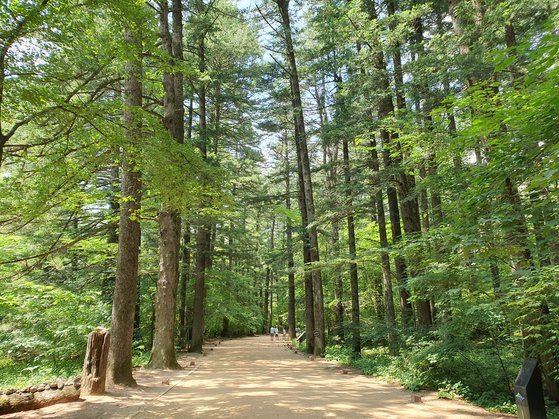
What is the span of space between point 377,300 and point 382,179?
35.8 ft

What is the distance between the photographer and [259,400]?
21.4ft

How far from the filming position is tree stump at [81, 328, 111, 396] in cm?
680

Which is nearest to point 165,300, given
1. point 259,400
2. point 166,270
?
point 166,270

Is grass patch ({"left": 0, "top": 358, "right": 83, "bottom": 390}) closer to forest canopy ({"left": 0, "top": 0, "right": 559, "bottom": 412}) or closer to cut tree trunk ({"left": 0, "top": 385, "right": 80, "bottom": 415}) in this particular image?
forest canopy ({"left": 0, "top": 0, "right": 559, "bottom": 412})

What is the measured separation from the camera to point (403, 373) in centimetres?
842

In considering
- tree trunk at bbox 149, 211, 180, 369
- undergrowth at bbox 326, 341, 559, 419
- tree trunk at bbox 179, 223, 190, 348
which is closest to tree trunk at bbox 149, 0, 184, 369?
tree trunk at bbox 149, 211, 180, 369

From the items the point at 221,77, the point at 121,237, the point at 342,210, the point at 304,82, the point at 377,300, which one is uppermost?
the point at 304,82

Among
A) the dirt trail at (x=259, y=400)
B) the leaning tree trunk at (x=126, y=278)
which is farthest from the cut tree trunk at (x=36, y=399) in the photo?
the leaning tree trunk at (x=126, y=278)

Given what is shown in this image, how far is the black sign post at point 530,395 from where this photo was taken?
313 cm

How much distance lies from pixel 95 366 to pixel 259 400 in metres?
3.18

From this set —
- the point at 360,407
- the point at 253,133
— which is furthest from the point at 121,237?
the point at 253,133

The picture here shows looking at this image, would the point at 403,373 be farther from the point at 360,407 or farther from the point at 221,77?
the point at 221,77

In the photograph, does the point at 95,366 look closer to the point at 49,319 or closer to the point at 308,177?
the point at 49,319

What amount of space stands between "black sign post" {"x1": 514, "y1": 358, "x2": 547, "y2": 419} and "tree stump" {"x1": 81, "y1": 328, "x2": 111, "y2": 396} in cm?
676
